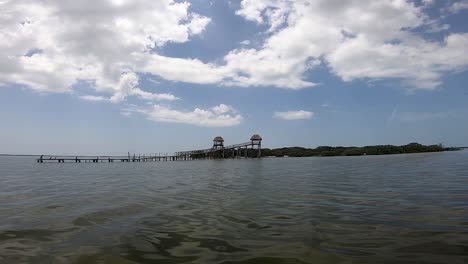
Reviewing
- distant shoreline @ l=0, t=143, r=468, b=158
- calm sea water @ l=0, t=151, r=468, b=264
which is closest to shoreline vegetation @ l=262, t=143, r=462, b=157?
distant shoreline @ l=0, t=143, r=468, b=158

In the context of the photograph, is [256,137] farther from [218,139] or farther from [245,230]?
[245,230]

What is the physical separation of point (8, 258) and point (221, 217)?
527 centimetres

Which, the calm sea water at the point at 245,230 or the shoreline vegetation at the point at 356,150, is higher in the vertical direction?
the shoreline vegetation at the point at 356,150

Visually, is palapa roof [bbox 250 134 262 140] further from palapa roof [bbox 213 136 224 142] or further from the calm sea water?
the calm sea water

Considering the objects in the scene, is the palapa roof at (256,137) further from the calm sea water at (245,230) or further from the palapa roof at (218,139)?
the calm sea water at (245,230)

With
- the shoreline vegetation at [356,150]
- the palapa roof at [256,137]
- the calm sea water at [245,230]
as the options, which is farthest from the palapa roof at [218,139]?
the calm sea water at [245,230]

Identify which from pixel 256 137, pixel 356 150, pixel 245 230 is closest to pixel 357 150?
pixel 356 150

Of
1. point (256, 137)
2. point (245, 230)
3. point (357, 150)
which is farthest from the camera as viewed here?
point (357, 150)

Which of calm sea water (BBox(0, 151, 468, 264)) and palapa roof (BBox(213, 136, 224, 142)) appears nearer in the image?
calm sea water (BBox(0, 151, 468, 264))

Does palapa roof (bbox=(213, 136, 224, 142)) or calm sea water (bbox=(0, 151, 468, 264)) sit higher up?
palapa roof (bbox=(213, 136, 224, 142))

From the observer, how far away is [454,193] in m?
13.4

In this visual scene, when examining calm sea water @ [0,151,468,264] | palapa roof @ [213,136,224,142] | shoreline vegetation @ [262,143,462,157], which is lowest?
calm sea water @ [0,151,468,264]

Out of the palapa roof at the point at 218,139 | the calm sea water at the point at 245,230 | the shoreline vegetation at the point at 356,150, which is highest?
the palapa roof at the point at 218,139

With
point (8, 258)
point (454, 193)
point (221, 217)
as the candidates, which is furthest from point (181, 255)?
point (454, 193)
